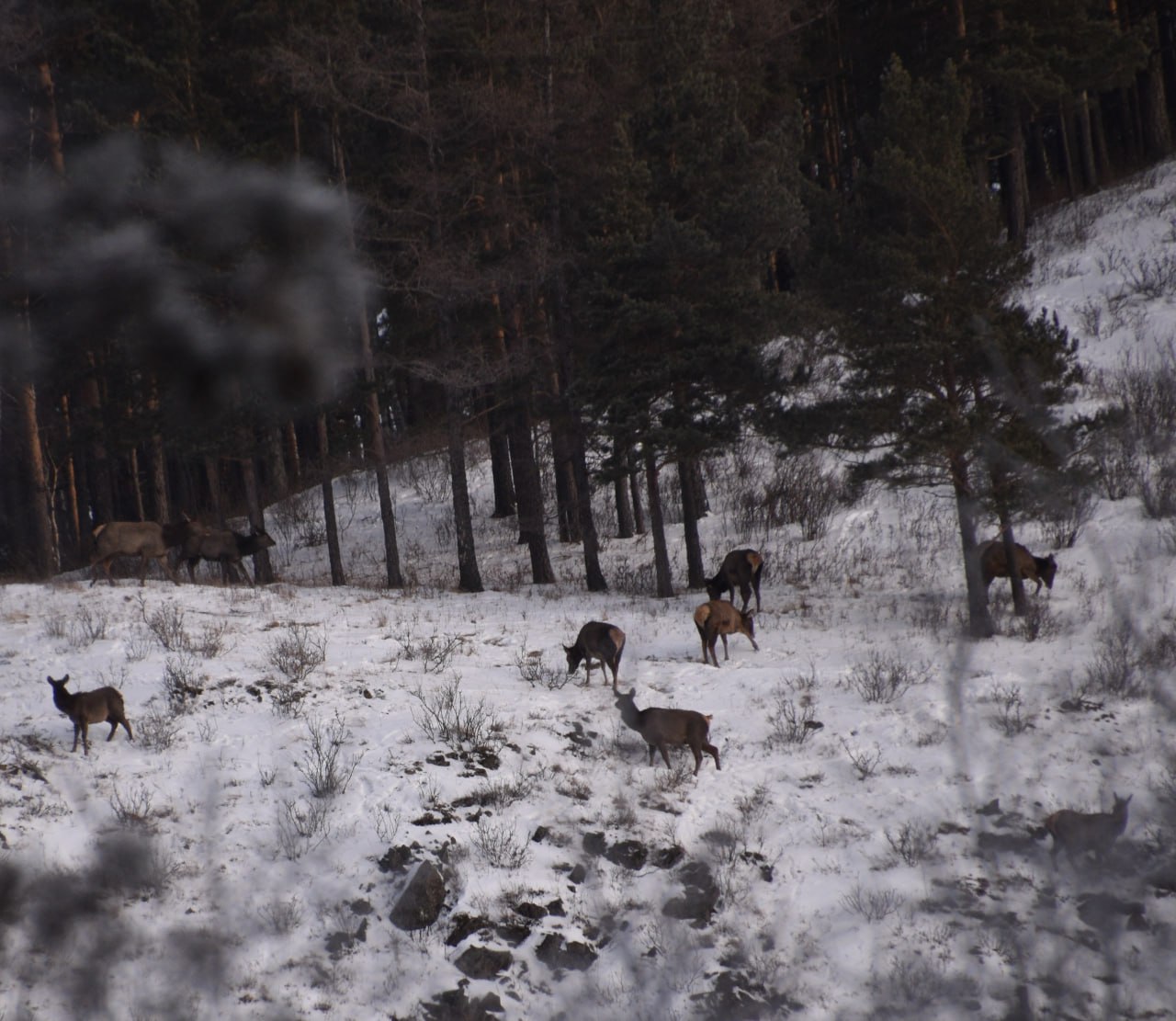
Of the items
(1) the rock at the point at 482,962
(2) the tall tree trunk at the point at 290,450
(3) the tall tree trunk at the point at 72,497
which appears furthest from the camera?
(2) the tall tree trunk at the point at 290,450

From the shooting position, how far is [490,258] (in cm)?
1994

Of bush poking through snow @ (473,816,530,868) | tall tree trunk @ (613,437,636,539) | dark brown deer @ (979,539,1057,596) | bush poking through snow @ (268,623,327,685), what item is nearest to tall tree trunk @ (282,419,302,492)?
tall tree trunk @ (613,437,636,539)

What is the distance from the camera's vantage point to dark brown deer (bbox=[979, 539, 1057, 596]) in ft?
51.6

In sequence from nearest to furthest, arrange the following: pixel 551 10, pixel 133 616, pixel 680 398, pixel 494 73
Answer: pixel 133 616
pixel 680 398
pixel 551 10
pixel 494 73

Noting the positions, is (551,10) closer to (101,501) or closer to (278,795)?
(278,795)

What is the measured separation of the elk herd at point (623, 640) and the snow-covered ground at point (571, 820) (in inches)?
11.6

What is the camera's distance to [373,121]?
67.5 feet

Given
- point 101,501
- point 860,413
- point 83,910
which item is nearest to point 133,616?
point 83,910

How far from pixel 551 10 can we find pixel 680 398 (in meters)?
8.52

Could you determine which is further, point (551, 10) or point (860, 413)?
point (551, 10)

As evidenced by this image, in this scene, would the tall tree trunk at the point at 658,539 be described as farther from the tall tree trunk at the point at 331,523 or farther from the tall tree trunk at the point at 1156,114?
the tall tree trunk at the point at 1156,114

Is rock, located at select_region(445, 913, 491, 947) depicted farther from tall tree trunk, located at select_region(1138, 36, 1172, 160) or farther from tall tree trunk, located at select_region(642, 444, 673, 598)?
tall tree trunk, located at select_region(1138, 36, 1172, 160)

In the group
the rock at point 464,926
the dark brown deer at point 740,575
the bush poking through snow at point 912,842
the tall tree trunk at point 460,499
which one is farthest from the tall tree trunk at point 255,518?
the bush poking through snow at point 912,842

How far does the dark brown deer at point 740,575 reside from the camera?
661 inches
